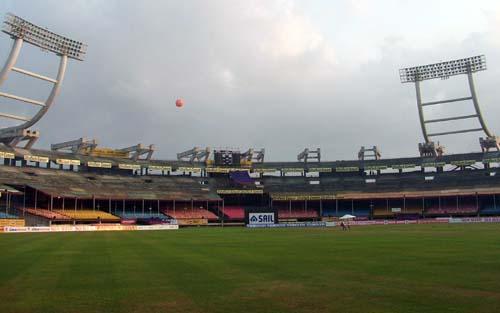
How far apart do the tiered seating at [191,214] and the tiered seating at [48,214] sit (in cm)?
2362

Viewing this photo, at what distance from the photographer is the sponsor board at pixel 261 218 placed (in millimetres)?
84062

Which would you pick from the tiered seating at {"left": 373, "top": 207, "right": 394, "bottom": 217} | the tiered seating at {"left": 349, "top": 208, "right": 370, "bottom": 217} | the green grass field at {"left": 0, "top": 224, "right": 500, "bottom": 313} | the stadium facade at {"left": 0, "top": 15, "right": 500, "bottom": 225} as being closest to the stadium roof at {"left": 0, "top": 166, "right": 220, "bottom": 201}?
the stadium facade at {"left": 0, "top": 15, "right": 500, "bottom": 225}

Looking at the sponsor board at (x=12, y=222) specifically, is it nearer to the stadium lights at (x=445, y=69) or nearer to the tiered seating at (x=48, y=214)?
the tiered seating at (x=48, y=214)

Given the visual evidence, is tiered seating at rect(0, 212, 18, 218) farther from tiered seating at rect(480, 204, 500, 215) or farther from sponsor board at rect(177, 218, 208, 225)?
tiered seating at rect(480, 204, 500, 215)

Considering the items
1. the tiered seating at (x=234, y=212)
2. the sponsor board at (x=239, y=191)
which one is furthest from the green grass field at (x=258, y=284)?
the sponsor board at (x=239, y=191)

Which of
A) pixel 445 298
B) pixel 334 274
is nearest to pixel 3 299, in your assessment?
pixel 334 274

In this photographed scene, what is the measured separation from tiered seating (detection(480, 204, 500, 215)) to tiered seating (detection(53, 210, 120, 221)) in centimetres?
7089

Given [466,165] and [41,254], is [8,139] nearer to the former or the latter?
[41,254]

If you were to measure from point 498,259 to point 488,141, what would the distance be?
315 feet

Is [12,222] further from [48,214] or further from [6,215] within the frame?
[48,214]

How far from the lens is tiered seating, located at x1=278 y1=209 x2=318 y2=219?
107 metres

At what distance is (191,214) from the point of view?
100062 millimetres

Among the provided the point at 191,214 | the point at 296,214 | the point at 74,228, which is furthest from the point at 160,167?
the point at 74,228

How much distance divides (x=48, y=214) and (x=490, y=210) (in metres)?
82.3
